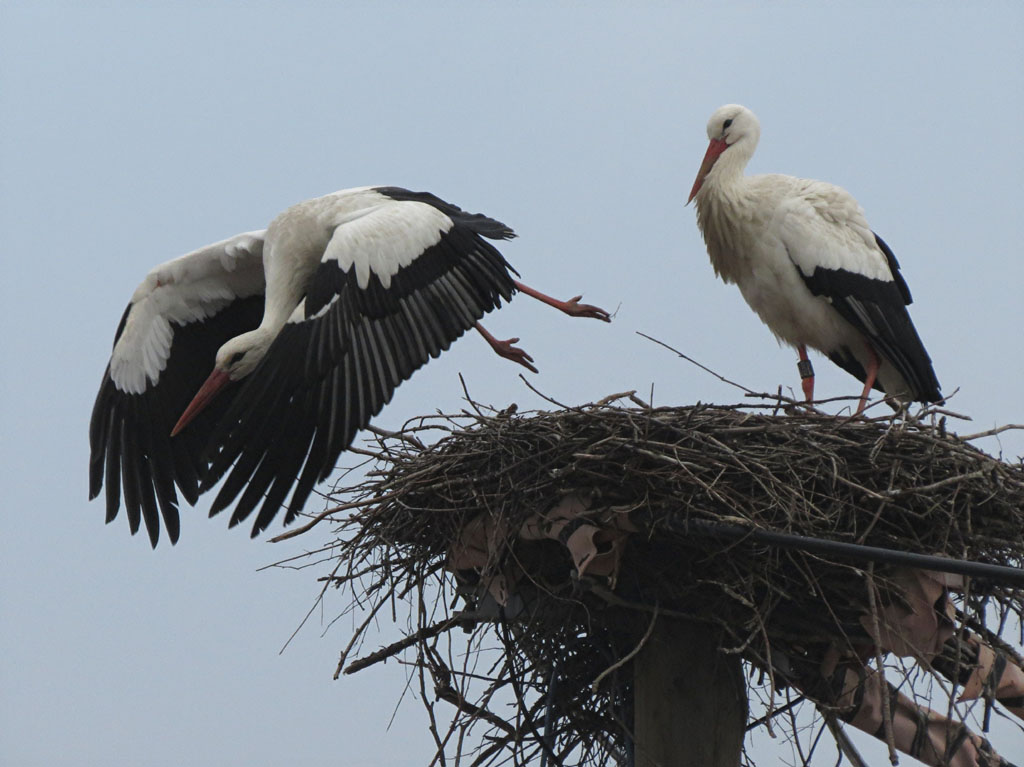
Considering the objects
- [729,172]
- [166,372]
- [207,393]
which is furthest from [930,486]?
[166,372]

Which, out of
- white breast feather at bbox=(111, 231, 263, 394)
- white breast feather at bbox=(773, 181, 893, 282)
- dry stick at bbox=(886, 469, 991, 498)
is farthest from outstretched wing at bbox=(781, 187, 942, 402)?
white breast feather at bbox=(111, 231, 263, 394)

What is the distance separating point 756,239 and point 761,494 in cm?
191

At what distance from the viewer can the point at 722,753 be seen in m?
3.54

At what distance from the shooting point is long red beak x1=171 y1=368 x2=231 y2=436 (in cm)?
502

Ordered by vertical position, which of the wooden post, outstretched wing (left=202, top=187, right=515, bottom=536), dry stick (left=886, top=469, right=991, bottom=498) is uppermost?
outstretched wing (left=202, top=187, right=515, bottom=536)

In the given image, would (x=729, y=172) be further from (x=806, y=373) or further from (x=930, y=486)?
(x=930, y=486)

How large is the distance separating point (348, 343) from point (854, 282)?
1.89m

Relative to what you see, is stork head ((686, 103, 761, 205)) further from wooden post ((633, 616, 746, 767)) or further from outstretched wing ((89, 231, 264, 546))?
wooden post ((633, 616, 746, 767))

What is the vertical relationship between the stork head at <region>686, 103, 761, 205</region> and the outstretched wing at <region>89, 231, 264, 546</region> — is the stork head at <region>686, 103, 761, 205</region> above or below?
above

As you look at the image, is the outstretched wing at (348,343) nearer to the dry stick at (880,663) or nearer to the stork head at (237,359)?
the stork head at (237,359)

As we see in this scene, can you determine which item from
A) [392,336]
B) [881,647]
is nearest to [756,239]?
[392,336]

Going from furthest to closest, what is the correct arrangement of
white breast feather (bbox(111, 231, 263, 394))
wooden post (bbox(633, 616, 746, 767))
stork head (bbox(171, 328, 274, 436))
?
white breast feather (bbox(111, 231, 263, 394))
stork head (bbox(171, 328, 274, 436))
wooden post (bbox(633, 616, 746, 767))

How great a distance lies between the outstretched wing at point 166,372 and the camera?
555cm

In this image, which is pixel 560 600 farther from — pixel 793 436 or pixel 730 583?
pixel 793 436
